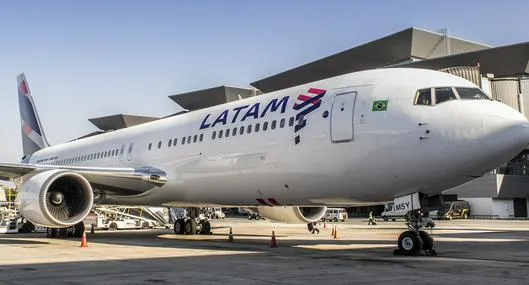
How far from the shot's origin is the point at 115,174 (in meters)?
16.8

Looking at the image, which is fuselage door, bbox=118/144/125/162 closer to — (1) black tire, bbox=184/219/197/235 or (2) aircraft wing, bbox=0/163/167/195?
(2) aircraft wing, bbox=0/163/167/195

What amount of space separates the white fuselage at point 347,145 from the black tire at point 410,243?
875mm

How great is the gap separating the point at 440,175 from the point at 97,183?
440 inches

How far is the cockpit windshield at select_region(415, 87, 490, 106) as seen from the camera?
10.8 m

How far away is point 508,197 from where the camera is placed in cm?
5672

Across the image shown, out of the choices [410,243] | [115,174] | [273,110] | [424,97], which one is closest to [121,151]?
[115,174]

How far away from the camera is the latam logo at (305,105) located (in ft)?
40.8

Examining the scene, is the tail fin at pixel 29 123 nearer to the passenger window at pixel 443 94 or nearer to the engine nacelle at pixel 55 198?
the engine nacelle at pixel 55 198

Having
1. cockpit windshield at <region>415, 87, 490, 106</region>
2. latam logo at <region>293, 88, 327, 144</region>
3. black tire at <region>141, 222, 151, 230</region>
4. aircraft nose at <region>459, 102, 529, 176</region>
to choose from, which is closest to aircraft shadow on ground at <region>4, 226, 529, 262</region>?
latam logo at <region>293, 88, 327, 144</region>

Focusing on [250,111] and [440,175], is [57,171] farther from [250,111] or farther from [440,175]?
[440,175]

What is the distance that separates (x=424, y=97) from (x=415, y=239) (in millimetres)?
2769

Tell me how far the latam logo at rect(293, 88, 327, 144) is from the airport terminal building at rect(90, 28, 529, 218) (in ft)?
125

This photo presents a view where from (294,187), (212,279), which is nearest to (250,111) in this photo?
(294,187)

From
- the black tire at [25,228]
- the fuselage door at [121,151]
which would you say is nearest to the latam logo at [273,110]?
the fuselage door at [121,151]
